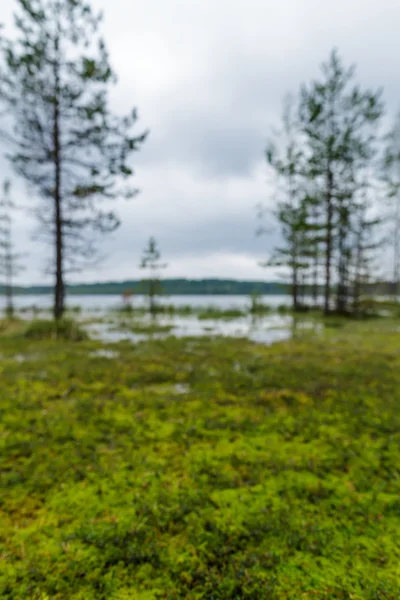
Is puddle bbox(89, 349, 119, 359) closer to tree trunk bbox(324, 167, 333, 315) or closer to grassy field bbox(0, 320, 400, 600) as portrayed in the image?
grassy field bbox(0, 320, 400, 600)

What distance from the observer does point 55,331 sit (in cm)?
1156

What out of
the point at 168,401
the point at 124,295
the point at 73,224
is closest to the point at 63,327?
the point at 73,224

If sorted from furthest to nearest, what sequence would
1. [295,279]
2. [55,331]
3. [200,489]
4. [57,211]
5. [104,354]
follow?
[295,279] → [57,211] → [55,331] → [104,354] → [200,489]

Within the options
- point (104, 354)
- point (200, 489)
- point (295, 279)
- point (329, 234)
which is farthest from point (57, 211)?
point (295, 279)

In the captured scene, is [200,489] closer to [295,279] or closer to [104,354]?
[104,354]

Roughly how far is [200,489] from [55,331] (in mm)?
10211

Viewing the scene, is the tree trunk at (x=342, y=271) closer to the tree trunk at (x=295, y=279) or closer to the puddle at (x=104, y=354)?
the tree trunk at (x=295, y=279)

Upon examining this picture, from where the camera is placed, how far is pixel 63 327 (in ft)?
38.3

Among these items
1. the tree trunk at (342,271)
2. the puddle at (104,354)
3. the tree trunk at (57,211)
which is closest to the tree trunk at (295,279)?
the tree trunk at (342,271)

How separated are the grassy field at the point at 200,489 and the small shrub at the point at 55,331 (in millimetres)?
5359

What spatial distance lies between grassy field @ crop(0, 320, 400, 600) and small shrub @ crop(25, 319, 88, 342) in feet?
17.6

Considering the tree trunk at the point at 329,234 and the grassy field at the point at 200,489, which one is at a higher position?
the tree trunk at the point at 329,234

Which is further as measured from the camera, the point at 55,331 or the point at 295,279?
the point at 295,279

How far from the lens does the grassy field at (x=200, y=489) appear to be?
1893 millimetres
